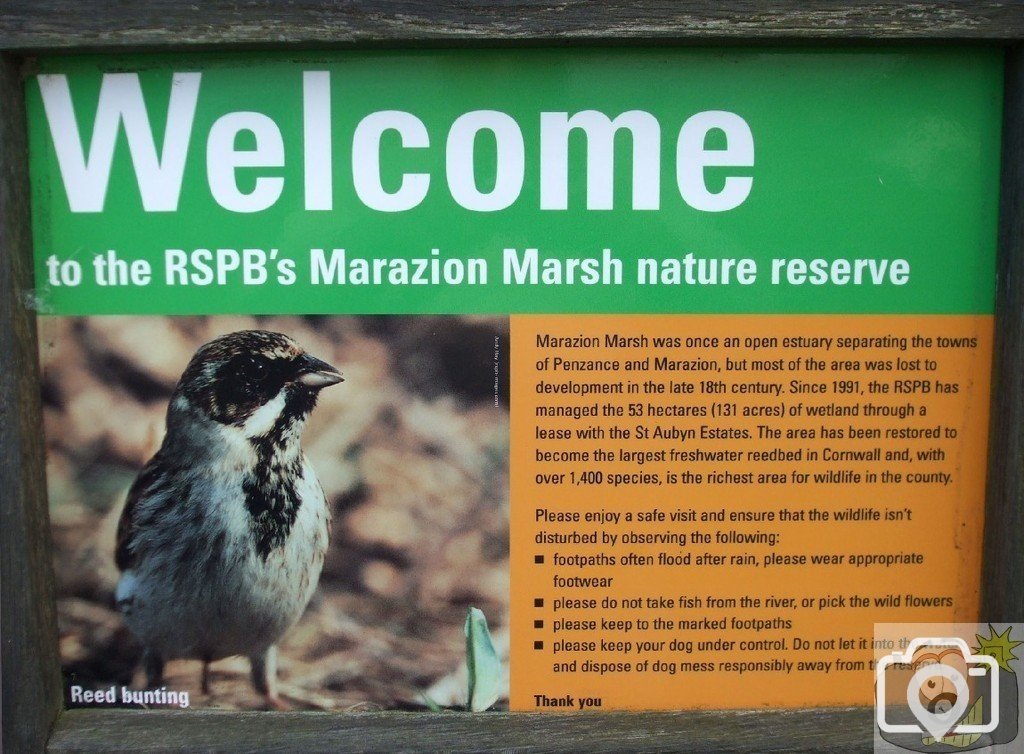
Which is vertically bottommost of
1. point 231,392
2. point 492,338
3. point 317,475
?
point 317,475

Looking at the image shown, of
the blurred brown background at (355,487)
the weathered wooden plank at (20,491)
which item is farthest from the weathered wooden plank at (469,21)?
the blurred brown background at (355,487)

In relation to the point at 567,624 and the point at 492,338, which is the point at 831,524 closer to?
the point at 567,624

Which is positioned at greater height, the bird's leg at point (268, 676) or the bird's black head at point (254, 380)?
the bird's black head at point (254, 380)

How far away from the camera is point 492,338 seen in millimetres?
1639

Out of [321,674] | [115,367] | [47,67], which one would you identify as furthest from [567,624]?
[47,67]

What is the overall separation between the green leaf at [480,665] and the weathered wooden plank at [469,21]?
1.19 m

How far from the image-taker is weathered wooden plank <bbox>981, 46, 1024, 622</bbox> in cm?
157

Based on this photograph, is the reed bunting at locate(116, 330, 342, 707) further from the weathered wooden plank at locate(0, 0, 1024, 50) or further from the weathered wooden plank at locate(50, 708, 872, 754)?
the weathered wooden plank at locate(0, 0, 1024, 50)

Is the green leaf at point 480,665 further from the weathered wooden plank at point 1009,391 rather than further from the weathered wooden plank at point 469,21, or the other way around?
the weathered wooden plank at point 469,21

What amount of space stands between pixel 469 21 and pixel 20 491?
1285 millimetres

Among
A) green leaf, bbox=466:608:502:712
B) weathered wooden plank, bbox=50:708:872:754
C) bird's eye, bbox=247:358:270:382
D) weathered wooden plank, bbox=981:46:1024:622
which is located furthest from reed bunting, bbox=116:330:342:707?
weathered wooden plank, bbox=981:46:1024:622

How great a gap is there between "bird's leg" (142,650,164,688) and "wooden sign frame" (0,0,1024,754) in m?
0.06

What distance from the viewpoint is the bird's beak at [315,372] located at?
1.66m

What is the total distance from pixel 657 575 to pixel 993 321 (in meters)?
0.88
